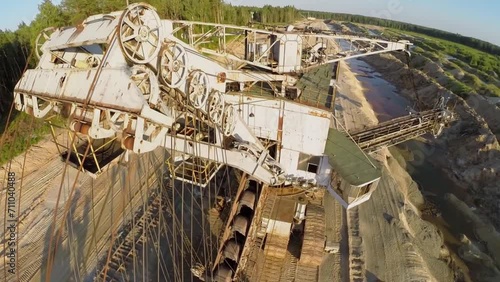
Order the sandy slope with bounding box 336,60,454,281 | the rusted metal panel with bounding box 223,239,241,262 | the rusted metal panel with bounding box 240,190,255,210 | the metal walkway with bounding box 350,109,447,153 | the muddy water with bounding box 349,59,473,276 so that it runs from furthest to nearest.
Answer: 1. the muddy water with bounding box 349,59,473,276
2. the metal walkway with bounding box 350,109,447,153
3. the sandy slope with bounding box 336,60,454,281
4. the rusted metal panel with bounding box 240,190,255,210
5. the rusted metal panel with bounding box 223,239,241,262

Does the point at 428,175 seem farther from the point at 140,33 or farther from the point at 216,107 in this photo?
the point at 140,33

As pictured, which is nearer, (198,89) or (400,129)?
(198,89)

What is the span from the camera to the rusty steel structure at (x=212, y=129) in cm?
623

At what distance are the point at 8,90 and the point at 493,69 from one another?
3009 inches

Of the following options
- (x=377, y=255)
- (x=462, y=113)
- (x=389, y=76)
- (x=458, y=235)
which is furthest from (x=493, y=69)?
(x=377, y=255)

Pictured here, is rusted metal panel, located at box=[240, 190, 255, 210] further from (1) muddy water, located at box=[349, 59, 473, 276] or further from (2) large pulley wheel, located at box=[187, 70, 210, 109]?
(1) muddy water, located at box=[349, 59, 473, 276]

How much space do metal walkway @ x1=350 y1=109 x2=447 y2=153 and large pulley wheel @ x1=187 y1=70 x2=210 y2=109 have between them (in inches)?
367

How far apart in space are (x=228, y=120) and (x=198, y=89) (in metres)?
2.36

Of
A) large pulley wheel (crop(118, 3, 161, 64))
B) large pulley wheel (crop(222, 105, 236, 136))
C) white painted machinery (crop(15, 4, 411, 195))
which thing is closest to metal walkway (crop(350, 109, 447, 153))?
white painted machinery (crop(15, 4, 411, 195))

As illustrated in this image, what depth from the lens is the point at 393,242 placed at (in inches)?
635

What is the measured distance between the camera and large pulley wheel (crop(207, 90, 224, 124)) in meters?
9.02

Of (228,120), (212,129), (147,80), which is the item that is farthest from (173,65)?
(212,129)

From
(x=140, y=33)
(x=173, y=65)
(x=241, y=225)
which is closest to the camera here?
(x=140, y=33)

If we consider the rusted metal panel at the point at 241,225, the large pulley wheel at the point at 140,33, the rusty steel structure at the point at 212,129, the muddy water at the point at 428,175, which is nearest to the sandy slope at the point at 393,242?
the muddy water at the point at 428,175
